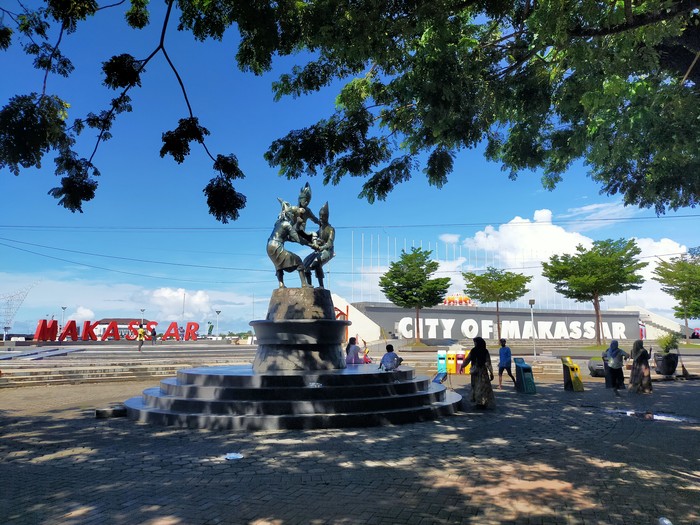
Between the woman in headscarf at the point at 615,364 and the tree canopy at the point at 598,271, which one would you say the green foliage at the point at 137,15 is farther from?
the tree canopy at the point at 598,271

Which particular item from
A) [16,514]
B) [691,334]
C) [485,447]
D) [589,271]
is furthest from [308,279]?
[691,334]

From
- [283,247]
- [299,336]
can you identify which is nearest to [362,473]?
[299,336]

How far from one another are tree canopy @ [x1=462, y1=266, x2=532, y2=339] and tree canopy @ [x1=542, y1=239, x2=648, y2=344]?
384 centimetres

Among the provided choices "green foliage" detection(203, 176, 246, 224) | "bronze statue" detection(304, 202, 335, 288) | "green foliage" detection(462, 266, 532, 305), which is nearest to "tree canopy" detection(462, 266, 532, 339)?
"green foliage" detection(462, 266, 532, 305)

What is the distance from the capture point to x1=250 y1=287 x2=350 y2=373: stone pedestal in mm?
11641

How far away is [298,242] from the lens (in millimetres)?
13398

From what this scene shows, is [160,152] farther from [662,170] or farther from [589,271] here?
[589,271]

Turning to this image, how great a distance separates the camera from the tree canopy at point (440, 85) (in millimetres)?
5238

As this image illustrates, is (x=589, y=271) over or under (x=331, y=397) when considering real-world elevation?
over

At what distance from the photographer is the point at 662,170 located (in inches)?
421

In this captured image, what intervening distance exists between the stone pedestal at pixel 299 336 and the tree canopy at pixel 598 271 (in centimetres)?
3118

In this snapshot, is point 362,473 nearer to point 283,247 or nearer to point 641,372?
point 283,247

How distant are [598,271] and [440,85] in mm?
35699

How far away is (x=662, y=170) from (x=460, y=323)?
142 feet
